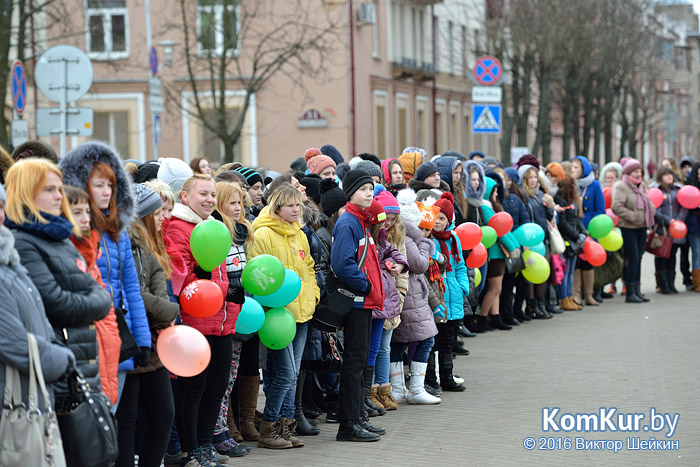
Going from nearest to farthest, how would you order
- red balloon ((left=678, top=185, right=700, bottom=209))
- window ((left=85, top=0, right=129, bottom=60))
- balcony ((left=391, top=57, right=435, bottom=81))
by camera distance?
red balloon ((left=678, top=185, right=700, bottom=209)), window ((left=85, top=0, right=129, bottom=60)), balcony ((left=391, top=57, right=435, bottom=81))

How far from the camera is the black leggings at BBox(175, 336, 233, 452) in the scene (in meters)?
6.96

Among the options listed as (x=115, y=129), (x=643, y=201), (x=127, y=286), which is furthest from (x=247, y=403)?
(x=115, y=129)

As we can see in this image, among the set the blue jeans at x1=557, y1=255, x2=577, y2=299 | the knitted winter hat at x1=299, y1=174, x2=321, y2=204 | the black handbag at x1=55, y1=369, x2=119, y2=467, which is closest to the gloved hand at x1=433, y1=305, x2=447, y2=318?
the knitted winter hat at x1=299, y1=174, x2=321, y2=204

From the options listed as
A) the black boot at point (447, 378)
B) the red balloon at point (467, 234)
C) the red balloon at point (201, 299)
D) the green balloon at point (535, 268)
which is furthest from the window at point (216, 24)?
the red balloon at point (201, 299)

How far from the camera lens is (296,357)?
8.12 metres

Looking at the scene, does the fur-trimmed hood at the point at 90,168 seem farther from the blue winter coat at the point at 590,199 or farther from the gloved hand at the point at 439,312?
the blue winter coat at the point at 590,199

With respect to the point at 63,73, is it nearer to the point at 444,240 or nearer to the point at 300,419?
the point at 444,240

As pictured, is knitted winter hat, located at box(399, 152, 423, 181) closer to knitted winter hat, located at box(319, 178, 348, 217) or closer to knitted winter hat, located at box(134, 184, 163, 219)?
knitted winter hat, located at box(319, 178, 348, 217)

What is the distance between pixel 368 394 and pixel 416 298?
1.01 meters

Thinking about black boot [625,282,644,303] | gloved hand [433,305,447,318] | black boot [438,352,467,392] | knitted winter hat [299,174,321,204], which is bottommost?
black boot [625,282,644,303]

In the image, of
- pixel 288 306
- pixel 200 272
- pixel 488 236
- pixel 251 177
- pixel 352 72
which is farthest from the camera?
pixel 352 72

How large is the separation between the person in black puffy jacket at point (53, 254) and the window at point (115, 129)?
29.5 meters

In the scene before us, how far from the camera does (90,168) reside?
18.8 ft

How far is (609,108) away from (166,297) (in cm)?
4595
